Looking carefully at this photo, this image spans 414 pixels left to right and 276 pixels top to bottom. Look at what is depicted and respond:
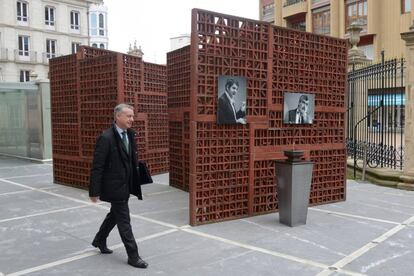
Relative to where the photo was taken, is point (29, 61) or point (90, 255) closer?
point (90, 255)

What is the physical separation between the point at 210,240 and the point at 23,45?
38.8 metres

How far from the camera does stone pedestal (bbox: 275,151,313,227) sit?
19.6ft

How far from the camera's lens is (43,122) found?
1412 cm

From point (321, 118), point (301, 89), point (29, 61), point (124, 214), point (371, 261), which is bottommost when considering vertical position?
point (371, 261)

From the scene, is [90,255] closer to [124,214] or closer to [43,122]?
[124,214]

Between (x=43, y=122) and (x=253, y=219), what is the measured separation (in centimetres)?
987

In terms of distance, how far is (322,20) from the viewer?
34.8 m

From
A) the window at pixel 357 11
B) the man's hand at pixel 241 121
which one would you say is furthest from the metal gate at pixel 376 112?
the window at pixel 357 11

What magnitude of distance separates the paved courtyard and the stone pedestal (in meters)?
0.19

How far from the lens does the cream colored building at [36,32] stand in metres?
37.7

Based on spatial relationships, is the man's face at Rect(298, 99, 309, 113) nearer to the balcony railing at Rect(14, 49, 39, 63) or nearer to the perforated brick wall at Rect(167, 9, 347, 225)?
the perforated brick wall at Rect(167, 9, 347, 225)

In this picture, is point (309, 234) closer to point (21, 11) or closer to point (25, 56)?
point (25, 56)

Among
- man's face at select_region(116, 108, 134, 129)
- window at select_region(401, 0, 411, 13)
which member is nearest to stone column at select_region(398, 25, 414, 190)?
man's face at select_region(116, 108, 134, 129)

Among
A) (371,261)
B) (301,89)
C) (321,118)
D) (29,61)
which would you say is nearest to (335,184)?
(321,118)
